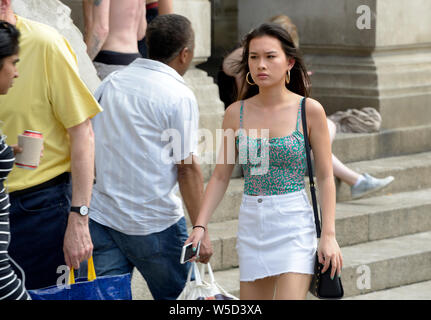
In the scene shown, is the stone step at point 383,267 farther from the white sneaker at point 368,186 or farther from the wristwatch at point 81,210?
the wristwatch at point 81,210

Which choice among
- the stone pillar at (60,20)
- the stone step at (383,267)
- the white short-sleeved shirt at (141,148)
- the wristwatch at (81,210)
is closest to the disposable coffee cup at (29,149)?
the wristwatch at (81,210)

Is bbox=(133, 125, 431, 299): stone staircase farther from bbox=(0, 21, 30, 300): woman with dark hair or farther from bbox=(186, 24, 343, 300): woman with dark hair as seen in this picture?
bbox=(0, 21, 30, 300): woman with dark hair

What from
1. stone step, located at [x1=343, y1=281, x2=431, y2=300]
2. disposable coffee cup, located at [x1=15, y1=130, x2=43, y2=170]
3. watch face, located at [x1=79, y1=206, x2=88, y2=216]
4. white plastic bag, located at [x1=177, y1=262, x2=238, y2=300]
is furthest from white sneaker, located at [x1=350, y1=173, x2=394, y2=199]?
disposable coffee cup, located at [x1=15, y1=130, x2=43, y2=170]

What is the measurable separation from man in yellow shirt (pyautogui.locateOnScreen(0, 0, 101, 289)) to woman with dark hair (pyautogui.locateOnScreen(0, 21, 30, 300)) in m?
0.34

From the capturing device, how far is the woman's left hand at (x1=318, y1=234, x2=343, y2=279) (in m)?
3.78

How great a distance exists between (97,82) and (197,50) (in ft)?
8.08

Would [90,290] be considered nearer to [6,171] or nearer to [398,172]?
[6,171]

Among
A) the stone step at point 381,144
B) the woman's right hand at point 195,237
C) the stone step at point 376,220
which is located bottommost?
the stone step at point 376,220

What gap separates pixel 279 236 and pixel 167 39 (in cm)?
108

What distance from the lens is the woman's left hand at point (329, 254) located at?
3775 millimetres

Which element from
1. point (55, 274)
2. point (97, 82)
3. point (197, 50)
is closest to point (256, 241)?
point (55, 274)

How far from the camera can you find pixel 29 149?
3.26 metres

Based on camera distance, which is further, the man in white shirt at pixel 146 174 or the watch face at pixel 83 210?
the man in white shirt at pixel 146 174

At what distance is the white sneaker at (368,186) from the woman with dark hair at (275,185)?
3.48 meters
